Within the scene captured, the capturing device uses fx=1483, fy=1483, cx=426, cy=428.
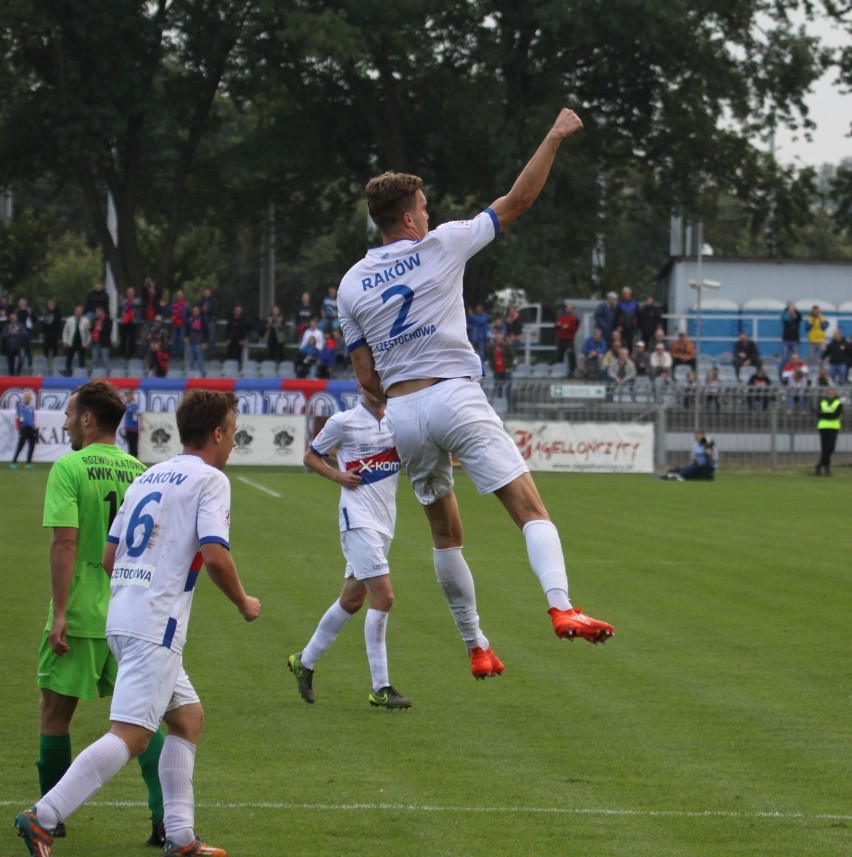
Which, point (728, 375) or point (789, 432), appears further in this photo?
point (728, 375)

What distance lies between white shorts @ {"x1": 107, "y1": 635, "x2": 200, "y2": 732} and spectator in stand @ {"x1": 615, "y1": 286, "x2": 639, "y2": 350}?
32.4m

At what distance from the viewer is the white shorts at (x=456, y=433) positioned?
684cm

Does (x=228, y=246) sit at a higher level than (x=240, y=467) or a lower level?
higher

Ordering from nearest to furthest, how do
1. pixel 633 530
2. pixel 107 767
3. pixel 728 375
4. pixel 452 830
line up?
pixel 107 767, pixel 452 830, pixel 633 530, pixel 728 375

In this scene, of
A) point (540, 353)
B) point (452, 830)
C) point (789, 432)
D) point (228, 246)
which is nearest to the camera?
point (452, 830)

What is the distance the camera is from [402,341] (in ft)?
22.8

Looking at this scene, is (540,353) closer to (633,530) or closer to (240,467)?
(240,467)

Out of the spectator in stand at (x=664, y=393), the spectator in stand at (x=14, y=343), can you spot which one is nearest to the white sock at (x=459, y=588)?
the spectator in stand at (x=664, y=393)

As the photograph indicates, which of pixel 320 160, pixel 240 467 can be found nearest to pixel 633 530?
pixel 240 467

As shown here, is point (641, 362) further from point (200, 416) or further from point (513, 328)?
point (200, 416)

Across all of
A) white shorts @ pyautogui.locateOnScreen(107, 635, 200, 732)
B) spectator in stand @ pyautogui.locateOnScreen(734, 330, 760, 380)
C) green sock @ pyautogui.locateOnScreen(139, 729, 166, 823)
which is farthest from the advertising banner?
white shorts @ pyautogui.locateOnScreen(107, 635, 200, 732)

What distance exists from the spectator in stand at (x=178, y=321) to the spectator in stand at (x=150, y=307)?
0.39m

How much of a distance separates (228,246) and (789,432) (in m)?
22.6

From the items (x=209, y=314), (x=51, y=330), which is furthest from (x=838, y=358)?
(x=51, y=330)
